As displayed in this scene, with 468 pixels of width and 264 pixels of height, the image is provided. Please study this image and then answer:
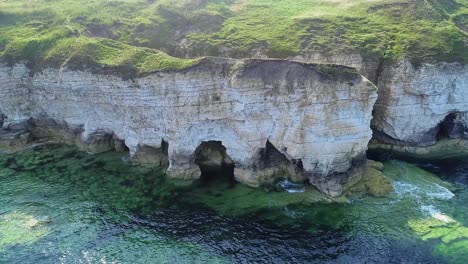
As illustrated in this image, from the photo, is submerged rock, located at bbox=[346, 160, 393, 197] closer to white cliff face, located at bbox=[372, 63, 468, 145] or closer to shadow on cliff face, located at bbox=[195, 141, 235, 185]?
white cliff face, located at bbox=[372, 63, 468, 145]

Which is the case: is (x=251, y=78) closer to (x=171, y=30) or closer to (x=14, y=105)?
(x=171, y=30)

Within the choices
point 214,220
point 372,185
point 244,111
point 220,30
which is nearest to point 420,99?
point 372,185

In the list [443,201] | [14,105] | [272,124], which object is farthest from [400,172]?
[14,105]

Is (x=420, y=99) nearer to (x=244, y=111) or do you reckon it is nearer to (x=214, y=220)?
(x=244, y=111)

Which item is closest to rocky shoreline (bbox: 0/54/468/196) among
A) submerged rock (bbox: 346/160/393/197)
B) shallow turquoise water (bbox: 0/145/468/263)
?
submerged rock (bbox: 346/160/393/197)

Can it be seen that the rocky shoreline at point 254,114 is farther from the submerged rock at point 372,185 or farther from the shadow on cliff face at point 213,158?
the submerged rock at point 372,185

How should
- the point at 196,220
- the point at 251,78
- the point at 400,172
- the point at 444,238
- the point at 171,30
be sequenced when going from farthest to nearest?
the point at 171,30
the point at 400,172
the point at 251,78
the point at 196,220
the point at 444,238

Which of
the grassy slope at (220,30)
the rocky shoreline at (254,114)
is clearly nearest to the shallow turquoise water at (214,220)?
the rocky shoreline at (254,114)
